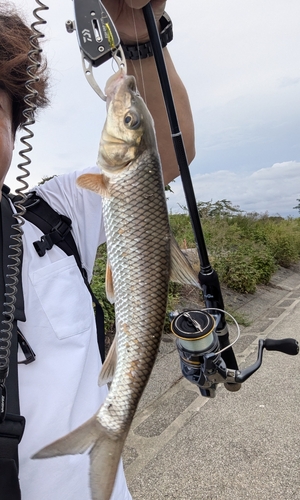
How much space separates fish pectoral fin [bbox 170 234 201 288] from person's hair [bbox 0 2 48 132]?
2.75ft

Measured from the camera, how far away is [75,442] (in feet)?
4.09

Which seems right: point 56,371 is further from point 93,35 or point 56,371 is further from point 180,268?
point 93,35

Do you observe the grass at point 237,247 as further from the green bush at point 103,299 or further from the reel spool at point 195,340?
the reel spool at point 195,340

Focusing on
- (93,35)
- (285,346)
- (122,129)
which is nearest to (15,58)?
(93,35)

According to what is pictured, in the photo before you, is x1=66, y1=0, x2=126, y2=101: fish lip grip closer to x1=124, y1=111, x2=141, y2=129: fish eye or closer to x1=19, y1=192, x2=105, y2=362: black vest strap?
x1=124, y1=111, x2=141, y2=129: fish eye

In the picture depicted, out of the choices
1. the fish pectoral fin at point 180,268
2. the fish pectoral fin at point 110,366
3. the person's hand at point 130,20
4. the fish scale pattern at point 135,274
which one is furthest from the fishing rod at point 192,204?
the fish pectoral fin at point 110,366

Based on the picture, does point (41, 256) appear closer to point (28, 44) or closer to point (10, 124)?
point (10, 124)

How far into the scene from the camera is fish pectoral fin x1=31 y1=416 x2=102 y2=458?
115 centimetres

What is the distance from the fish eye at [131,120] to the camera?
1404 mm

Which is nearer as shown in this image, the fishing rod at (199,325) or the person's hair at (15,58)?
the person's hair at (15,58)

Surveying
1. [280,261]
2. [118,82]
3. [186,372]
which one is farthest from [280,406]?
[280,261]

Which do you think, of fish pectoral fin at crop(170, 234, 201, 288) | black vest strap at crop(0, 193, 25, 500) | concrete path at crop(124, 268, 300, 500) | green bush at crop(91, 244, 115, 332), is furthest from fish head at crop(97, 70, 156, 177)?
green bush at crop(91, 244, 115, 332)

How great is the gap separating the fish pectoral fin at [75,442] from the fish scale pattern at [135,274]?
8cm

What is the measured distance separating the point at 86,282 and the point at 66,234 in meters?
0.24
